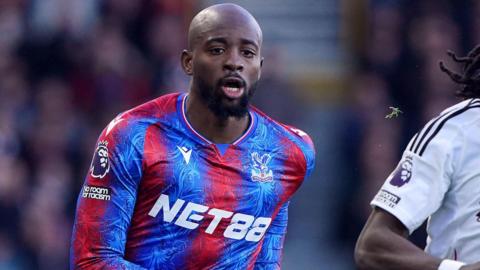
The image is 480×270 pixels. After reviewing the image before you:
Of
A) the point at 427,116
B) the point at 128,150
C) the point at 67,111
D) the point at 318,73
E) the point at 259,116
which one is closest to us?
the point at 128,150

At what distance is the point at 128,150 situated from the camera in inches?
220

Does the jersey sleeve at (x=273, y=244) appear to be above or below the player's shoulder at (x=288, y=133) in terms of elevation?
below

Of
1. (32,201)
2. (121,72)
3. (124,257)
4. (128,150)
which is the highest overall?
(128,150)

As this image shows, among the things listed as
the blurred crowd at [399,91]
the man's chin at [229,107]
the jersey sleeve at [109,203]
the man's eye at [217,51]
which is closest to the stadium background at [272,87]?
the blurred crowd at [399,91]

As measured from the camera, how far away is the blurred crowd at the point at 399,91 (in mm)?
10570

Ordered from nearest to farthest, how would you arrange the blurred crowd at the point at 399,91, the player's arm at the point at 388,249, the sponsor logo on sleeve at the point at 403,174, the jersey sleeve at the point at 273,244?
the player's arm at the point at 388,249
the sponsor logo on sleeve at the point at 403,174
the jersey sleeve at the point at 273,244
the blurred crowd at the point at 399,91

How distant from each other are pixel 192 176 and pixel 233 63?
51cm

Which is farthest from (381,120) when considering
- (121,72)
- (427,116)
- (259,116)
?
(259,116)

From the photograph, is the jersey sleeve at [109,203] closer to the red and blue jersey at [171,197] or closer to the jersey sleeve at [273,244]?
the red and blue jersey at [171,197]

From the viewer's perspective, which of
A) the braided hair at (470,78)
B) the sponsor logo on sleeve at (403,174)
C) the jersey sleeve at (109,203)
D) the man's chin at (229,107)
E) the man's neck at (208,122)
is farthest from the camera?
the man's neck at (208,122)

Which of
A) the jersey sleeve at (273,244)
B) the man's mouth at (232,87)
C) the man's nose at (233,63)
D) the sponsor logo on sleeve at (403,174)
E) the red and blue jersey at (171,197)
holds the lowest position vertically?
the jersey sleeve at (273,244)

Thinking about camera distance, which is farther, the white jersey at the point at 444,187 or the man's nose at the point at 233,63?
the man's nose at the point at 233,63

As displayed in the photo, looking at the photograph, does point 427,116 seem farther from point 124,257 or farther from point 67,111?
point 124,257

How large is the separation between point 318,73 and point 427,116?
2968 millimetres
